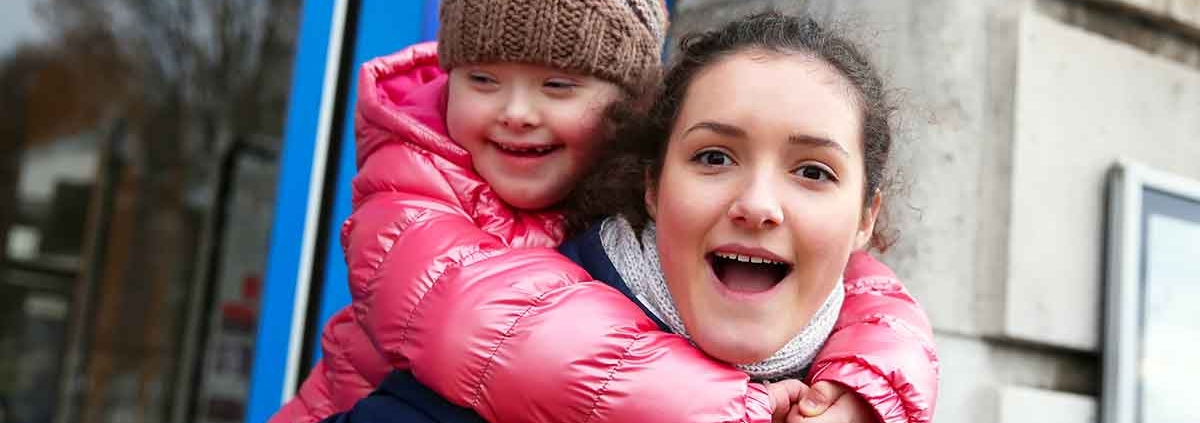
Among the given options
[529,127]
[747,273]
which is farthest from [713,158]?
[529,127]

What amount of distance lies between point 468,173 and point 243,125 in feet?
17.3

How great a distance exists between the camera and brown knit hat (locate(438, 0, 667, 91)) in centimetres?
202

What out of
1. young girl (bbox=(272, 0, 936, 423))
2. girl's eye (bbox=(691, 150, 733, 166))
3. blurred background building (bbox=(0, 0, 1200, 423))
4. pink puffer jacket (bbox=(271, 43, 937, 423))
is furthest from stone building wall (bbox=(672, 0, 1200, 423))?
girl's eye (bbox=(691, 150, 733, 166))

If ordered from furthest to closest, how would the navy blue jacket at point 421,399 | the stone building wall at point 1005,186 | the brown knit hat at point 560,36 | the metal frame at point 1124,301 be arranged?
the metal frame at point 1124,301, the stone building wall at point 1005,186, the brown knit hat at point 560,36, the navy blue jacket at point 421,399

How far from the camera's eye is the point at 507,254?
168cm

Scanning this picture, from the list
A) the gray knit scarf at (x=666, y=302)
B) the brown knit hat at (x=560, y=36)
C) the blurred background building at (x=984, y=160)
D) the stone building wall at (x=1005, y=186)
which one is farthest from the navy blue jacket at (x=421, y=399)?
the stone building wall at (x=1005, y=186)

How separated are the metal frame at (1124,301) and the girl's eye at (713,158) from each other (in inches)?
63.3

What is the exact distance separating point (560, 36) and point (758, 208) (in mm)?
591

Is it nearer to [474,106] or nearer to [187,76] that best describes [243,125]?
[187,76]

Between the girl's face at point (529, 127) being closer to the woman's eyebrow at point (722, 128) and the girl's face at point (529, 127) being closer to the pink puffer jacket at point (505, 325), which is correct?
the pink puffer jacket at point (505, 325)

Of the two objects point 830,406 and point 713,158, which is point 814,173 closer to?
point 713,158

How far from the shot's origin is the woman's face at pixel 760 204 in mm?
1613

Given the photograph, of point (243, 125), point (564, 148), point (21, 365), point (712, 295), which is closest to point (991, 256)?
point (564, 148)

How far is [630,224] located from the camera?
186cm
